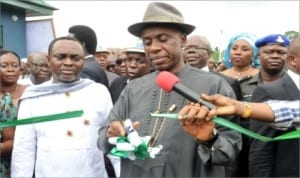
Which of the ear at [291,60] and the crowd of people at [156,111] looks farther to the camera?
the ear at [291,60]

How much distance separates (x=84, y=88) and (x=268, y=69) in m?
1.83

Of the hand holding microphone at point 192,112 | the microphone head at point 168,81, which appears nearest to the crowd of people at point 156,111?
the hand holding microphone at point 192,112

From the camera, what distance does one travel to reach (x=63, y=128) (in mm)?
3615

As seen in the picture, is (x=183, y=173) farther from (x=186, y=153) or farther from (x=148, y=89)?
(x=148, y=89)

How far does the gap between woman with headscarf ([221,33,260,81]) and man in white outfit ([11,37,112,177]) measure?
1.93 meters

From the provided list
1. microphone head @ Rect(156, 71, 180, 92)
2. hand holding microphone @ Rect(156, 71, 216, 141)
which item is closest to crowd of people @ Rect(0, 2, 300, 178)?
hand holding microphone @ Rect(156, 71, 216, 141)

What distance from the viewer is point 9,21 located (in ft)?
50.7

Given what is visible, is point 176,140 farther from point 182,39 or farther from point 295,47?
point 295,47

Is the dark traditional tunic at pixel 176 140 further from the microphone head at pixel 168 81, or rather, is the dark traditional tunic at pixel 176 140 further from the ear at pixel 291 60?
the ear at pixel 291 60

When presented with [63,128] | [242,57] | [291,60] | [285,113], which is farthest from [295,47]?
[63,128]

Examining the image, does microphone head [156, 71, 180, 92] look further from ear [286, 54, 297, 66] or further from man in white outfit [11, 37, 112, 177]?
ear [286, 54, 297, 66]

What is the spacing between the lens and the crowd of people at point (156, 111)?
2.58 metres

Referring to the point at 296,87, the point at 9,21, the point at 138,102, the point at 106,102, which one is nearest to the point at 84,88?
the point at 106,102

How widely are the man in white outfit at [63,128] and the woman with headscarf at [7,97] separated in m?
0.48
